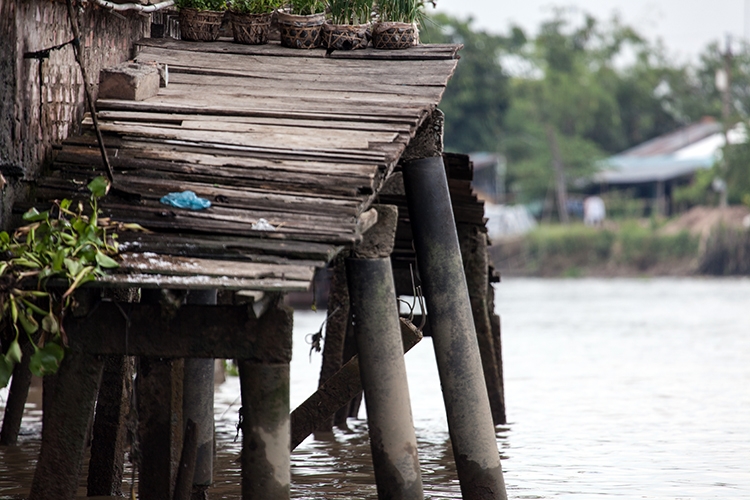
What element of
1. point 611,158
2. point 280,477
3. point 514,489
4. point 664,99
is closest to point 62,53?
point 280,477

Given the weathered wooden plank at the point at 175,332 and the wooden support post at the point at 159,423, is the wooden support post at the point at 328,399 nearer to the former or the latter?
the wooden support post at the point at 159,423

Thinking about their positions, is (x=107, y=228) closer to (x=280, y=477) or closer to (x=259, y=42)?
(x=280, y=477)

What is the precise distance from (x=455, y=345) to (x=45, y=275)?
231cm

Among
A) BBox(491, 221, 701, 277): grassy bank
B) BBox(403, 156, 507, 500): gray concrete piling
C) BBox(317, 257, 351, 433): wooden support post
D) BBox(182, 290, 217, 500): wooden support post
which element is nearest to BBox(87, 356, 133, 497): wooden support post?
BBox(182, 290, 217, 500): wooden support post

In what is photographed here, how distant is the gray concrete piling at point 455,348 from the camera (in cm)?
624

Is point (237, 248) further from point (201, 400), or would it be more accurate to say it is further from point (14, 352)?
point (201, 400)

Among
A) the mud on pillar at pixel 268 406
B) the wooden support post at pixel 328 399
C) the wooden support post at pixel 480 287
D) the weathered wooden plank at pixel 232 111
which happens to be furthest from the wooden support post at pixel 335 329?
the mud on pillar at pixel 268 406

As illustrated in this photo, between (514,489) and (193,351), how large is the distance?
3809mm

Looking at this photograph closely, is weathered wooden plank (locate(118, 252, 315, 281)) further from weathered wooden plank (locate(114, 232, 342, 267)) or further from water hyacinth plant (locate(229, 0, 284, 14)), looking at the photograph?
water hyacinth plant (locate(229, 0, 284, 14))

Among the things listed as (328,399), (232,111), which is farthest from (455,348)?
(232,111)

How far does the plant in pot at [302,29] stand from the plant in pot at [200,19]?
15.5 inches

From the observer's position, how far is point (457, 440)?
Result: 6.27 m

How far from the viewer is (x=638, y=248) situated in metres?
38.6

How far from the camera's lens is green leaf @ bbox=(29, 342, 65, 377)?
4.80 meters
